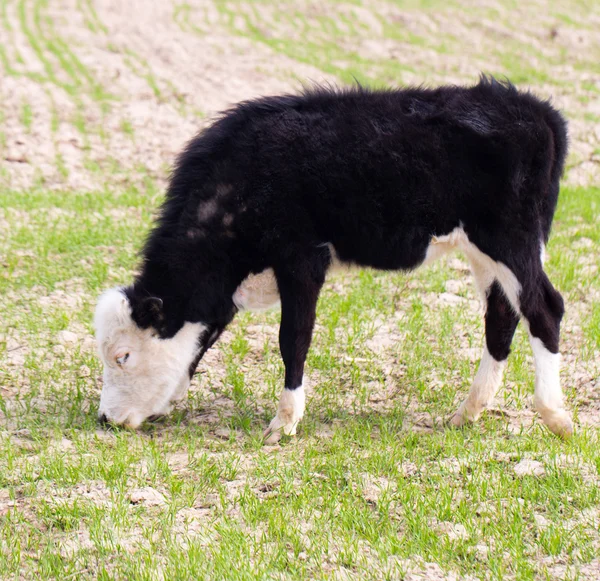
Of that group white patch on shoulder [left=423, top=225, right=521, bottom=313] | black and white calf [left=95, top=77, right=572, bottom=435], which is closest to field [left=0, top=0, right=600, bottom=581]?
black and white calf [left=95, top=77, right=572, bottom=435]

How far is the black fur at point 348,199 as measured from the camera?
5523 millimetres

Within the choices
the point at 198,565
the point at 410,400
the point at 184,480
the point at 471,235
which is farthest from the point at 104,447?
the point at 471,235

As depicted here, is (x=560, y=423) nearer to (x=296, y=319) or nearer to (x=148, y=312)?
(x=296, y=319)

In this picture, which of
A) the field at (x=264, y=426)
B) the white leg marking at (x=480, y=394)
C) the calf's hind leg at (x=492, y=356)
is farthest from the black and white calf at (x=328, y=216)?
the field at (x=264, y=426)

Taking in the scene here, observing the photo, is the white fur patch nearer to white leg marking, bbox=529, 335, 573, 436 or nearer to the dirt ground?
white leg marking, bbox=529, 335, 573, 436

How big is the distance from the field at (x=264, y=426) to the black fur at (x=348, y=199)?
78 centimetres

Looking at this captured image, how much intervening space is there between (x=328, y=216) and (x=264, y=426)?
1460 millimetres

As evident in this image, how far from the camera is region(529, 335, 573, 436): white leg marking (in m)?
5.53

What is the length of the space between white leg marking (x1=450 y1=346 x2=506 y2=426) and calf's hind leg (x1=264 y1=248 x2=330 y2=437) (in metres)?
1.08

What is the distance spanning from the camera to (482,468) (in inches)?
197

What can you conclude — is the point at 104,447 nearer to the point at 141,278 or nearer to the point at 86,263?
the point at 141,278

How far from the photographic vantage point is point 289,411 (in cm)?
570

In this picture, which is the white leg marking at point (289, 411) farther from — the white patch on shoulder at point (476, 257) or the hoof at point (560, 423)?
the hoof at point (560, 423)

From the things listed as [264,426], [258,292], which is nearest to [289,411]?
[264,426]
